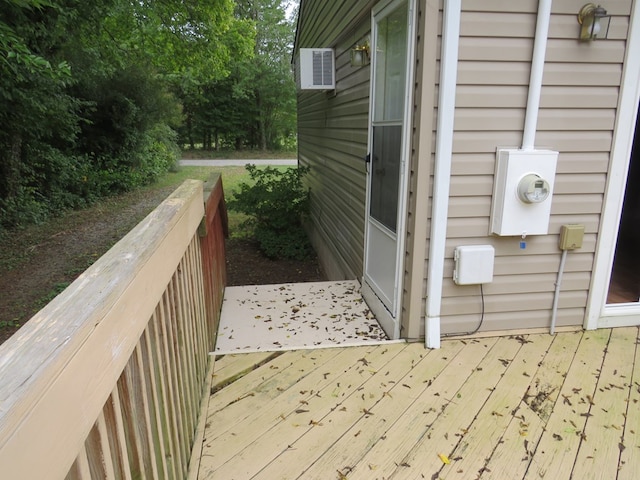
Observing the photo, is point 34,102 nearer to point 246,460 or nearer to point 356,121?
point 356,121

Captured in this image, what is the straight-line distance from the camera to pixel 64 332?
0.74 m

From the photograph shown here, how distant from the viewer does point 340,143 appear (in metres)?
4.68

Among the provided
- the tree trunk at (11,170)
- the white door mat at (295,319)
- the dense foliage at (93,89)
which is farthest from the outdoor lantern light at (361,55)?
the tree trunk at (11,170)

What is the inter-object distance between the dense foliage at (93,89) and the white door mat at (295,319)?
10.3 feet

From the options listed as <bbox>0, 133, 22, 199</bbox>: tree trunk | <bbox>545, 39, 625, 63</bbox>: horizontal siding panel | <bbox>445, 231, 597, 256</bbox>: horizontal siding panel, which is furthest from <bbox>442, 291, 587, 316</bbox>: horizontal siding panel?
<bbox>0, 133, 22, 199</bbox>: tree trunk

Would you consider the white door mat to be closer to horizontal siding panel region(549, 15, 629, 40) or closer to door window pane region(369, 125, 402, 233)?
door window pane region(369, 125, 402, 233)

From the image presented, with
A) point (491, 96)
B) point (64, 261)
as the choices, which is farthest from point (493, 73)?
point (64, 261)

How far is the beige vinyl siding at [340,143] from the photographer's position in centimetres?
373

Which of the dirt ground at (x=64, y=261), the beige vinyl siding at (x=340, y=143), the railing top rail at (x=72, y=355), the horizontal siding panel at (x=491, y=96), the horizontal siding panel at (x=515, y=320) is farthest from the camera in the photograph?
the dirt ground at (x=64, y=261)

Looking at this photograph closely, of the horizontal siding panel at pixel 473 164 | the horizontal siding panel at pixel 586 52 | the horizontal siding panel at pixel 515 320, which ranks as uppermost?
the horizontal siding panel at pixel 586 52

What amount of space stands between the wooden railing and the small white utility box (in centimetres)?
154

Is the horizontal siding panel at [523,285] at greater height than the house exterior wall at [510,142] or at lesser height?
lesser

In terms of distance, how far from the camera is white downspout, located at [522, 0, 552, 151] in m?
2.31

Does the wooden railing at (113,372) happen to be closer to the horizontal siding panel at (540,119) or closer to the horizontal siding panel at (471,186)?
the horizontal siding panel at (471,186)
